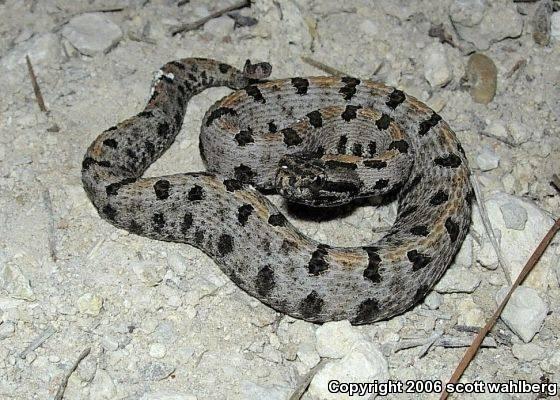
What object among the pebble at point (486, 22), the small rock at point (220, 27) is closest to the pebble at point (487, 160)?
the pebble at point (486, 22)

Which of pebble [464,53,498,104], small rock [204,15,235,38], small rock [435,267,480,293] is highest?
pebble [464,53,498,104]

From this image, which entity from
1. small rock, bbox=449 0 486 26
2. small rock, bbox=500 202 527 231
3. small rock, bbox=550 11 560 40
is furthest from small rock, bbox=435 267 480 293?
small rock, bbox=550 11 560 40

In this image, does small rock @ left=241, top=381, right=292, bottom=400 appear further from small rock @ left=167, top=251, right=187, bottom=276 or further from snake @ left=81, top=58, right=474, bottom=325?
small rock @ left=167, top=251, right=187, bottom=276

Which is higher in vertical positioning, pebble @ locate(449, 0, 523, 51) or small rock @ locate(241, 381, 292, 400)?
pebble @ locate(449, 0, 523, 51)

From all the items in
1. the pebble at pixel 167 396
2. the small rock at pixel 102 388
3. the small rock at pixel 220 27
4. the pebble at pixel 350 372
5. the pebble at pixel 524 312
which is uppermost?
the small rock at pixel 220 27

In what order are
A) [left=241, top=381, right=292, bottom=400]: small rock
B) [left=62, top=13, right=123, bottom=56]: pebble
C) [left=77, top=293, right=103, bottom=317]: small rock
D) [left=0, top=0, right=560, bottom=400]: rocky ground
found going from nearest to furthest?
[left=241, top=381, right=292, bottom=400]: small rock
[left=0, top=0, right=560, bottom=400]: rocky ground
[left=77, top=293, right=103, bottom=317]: small rock
[left=62, top=13, right=123, bottom=56]: pebble

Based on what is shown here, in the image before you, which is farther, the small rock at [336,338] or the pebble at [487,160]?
the pebble at [487,160]

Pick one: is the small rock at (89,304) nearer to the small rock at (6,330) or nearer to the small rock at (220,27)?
the small rock at (6,330)
